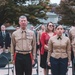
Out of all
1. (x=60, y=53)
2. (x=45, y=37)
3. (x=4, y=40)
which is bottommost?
(x=4, y=40)

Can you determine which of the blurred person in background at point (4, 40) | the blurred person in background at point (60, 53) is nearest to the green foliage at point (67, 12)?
the blurred person in background at point (4, 40)

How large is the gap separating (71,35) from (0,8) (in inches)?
1055

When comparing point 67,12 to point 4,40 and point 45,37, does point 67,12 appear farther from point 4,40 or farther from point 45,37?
point 45,37

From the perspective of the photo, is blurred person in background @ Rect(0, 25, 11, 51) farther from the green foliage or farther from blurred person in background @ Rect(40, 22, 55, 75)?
the green foliage

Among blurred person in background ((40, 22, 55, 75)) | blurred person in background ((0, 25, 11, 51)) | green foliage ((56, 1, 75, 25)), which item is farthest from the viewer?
green foliage ((56, 1, 75, 25))

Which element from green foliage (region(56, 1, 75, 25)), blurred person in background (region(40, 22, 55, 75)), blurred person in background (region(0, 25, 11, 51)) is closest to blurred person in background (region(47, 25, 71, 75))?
blurred person in background (region(40, 22, 55, 75))

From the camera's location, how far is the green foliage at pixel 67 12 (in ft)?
143

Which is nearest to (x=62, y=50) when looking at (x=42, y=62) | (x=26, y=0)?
(x=42, y=62)

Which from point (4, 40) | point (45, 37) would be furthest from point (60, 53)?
point (4, 40)

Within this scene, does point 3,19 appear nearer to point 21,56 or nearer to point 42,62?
point 42,62

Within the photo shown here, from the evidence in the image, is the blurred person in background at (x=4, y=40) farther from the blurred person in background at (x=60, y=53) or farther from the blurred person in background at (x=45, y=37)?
the blurred person in background at (x=60, y=53)

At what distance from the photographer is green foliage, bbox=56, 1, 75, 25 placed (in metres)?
43.7

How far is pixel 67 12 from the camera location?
44.9 meters

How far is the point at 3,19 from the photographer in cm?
3897
